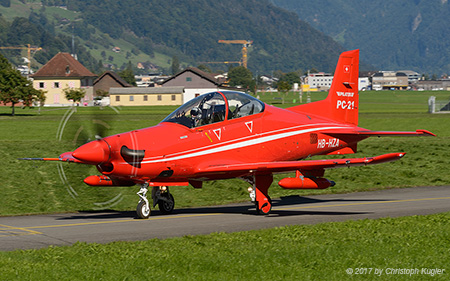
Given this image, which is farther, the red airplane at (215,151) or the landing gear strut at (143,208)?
the landing gear strut at (143,208)

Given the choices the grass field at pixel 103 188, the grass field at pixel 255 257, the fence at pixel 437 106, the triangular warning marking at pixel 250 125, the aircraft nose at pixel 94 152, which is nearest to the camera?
the grass field at pixel 255 257

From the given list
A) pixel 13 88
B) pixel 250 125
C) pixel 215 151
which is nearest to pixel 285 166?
pixel 215 151

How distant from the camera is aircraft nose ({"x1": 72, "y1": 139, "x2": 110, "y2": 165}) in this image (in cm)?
1453

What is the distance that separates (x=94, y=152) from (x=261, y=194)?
515 centimetres

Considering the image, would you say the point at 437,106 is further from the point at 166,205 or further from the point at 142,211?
the point at 142,211

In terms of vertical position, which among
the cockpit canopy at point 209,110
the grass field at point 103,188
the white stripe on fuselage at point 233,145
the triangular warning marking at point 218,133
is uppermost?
the cockpit canopy at point 209,110

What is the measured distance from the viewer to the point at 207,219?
16.6 m

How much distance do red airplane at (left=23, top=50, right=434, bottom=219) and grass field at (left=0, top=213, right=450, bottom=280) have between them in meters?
3.06

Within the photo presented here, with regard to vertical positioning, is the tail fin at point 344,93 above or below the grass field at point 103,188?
above

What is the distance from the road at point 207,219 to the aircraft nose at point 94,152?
1.66m

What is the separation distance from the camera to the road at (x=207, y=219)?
1391 centimetres

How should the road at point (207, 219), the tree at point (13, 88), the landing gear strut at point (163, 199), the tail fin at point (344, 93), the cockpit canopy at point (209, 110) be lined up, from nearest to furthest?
the road at point (207, 219) → the cockpit canopy at point (209, 110) → the landing gear strut at point (163, 199) → the tail fin at point (344, 93) → the tree at point (13, 88)

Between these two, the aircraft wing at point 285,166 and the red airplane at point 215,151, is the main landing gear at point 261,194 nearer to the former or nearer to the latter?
the red airplane at point 215,151

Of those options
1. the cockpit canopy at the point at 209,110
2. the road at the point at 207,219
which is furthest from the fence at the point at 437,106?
the cockpit canopy at the point at 209,110
